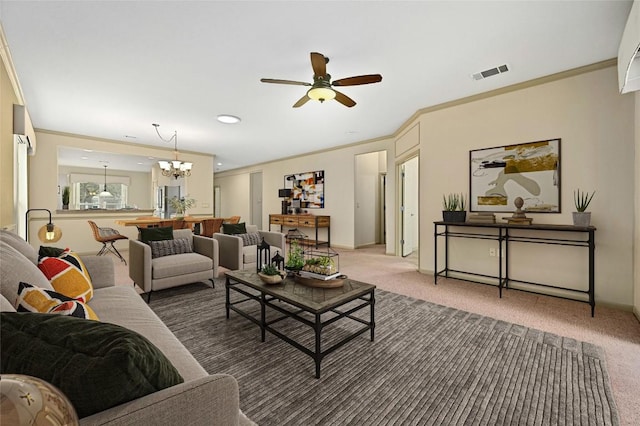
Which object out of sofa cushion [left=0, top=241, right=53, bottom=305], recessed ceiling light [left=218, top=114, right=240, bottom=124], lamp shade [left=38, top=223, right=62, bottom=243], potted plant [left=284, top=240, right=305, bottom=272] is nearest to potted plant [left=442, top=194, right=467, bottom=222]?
potted plant [left=284, top=240, right=305, bottom=272]

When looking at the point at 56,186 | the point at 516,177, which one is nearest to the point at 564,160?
the point at 516,177

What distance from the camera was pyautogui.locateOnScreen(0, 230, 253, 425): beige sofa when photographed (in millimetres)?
677

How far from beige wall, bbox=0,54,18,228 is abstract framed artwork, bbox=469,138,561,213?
17.4 feet

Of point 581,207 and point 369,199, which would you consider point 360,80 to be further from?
point 369,199

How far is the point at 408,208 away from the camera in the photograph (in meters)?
6.07

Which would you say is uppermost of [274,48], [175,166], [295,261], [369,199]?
[274,48]

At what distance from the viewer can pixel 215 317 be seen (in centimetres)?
268

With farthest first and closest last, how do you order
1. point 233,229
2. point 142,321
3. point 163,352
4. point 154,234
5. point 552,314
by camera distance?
point 233,229
point 154,234
point 552,314
point 142,321
point 163,352

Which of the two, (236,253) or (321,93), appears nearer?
(321,93)

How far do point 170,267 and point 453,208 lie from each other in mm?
3641

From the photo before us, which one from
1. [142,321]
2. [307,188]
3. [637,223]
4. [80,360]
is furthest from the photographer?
[307,188]

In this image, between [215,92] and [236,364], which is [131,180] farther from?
[236,364]

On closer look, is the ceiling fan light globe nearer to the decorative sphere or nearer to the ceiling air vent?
the ceiling air vent

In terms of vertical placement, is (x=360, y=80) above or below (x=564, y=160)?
above
